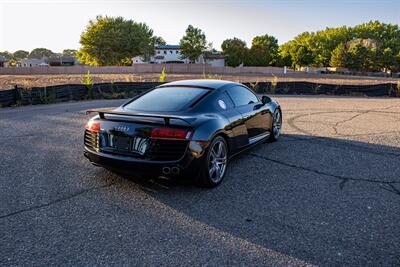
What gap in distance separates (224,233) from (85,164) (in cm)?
297

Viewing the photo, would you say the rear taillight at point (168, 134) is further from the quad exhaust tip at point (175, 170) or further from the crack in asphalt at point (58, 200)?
the crack in asphalt at point (58, 200)

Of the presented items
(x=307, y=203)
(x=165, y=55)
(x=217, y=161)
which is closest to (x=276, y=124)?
(x=217, y=161)

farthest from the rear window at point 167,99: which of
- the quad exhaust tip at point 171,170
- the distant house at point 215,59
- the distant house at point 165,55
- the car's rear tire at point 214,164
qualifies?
the distant house at point 165,55

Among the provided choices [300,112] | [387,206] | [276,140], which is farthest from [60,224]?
[300,112]

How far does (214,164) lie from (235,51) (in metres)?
83.3

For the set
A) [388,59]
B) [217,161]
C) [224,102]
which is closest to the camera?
[217,161]

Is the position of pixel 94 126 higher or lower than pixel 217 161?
higher

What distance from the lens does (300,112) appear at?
1147cm

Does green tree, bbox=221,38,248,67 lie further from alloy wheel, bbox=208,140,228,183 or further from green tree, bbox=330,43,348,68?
alloy wheel, bbox=208,140,228,183

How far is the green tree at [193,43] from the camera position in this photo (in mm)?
79625

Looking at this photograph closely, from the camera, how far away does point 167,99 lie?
4809 millimetres

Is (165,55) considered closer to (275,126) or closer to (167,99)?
(275,126)

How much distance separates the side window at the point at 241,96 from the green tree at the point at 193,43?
77.1 m

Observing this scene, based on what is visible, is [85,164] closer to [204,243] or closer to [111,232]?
[111,232]
